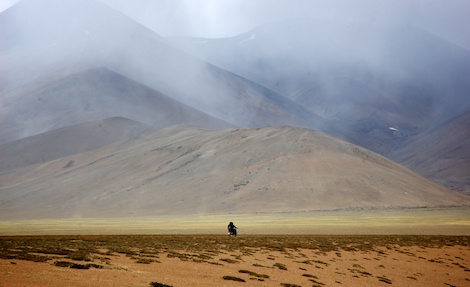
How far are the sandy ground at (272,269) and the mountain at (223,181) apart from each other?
8002 cm

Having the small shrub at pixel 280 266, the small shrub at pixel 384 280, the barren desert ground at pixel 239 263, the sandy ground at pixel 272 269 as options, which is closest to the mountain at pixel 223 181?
the barren desert ground at pixel 239 263

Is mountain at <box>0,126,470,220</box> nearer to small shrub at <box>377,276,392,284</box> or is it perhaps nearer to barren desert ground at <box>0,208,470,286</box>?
barren desert ground at <box>0,208,470,286</box>

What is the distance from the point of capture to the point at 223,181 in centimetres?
14650

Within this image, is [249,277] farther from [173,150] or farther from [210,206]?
[173,150]

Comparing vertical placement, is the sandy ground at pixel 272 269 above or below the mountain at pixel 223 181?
below

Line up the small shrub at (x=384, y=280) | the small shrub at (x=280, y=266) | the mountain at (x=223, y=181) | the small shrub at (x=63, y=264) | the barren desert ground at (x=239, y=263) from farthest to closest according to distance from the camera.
A: the mountain at (x=223, y=181), the small shrub at (x=384, y=280), the small shrub at (x=280, y=266), the small shrub at (x=63, y=264), the barren desert ground at (x=239, y=263)

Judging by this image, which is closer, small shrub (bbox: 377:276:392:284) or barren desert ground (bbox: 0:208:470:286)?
barren desert ground (bbox: 0:208:470:286)

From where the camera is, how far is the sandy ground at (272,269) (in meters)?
22.2

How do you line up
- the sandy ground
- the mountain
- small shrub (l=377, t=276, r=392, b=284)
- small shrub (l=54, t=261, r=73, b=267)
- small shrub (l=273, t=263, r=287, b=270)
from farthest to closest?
the mountain
small shrub (l=377, t=276, r=392, b=284)
small shrub (l=273, t=263, r=287, b=270)
small shrub (l=54, t=261, r=73, b=267)
the sandy ground

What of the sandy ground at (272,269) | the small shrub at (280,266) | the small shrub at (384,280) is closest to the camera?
the sandy ground at (272,269)

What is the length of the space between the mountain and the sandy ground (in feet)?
263

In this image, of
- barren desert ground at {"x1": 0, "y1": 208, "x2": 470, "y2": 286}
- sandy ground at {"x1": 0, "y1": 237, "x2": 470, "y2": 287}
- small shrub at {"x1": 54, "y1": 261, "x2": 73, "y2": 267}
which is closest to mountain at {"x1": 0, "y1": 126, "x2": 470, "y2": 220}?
barren desert ground at {"x1": 0, "y1": 208, "x2": 470, "y2": 286}

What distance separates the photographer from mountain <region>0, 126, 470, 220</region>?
133 meters

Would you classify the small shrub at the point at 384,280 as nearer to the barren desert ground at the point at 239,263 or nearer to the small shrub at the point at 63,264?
the barren desert ground at the point at 239,263
